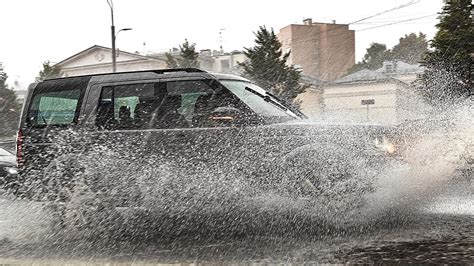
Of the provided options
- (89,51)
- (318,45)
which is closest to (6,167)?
(89,51)

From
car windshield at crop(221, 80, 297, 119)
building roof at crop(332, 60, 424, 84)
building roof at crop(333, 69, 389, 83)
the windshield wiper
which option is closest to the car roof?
car windshield at crop(221, 80, 297, 119)

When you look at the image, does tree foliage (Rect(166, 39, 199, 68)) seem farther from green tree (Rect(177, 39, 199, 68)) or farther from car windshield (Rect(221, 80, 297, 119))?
car windshield (Rect(221, 80, 297, 119))

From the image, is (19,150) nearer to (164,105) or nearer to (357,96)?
(164,105)

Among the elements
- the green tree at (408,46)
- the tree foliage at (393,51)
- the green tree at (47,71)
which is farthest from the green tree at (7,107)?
the green tree at (408,46)

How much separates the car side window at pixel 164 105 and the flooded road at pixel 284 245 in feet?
4.25

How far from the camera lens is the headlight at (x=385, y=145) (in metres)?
6.09

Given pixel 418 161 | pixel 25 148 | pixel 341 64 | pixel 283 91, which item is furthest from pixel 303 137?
pixel 341 64

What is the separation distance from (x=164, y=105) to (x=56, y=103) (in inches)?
61.0

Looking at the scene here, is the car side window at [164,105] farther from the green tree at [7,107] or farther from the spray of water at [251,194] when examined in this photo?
the green tree at [7,107]

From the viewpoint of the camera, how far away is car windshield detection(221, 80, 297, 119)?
6.33m

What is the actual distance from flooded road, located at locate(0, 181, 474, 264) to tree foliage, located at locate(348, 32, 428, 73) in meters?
61.8

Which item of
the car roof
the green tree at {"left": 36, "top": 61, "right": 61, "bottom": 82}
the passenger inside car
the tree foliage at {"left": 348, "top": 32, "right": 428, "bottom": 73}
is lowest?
the passenger inside car

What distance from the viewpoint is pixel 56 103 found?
7.07m

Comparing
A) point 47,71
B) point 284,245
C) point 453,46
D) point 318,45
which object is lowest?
point 284,245
